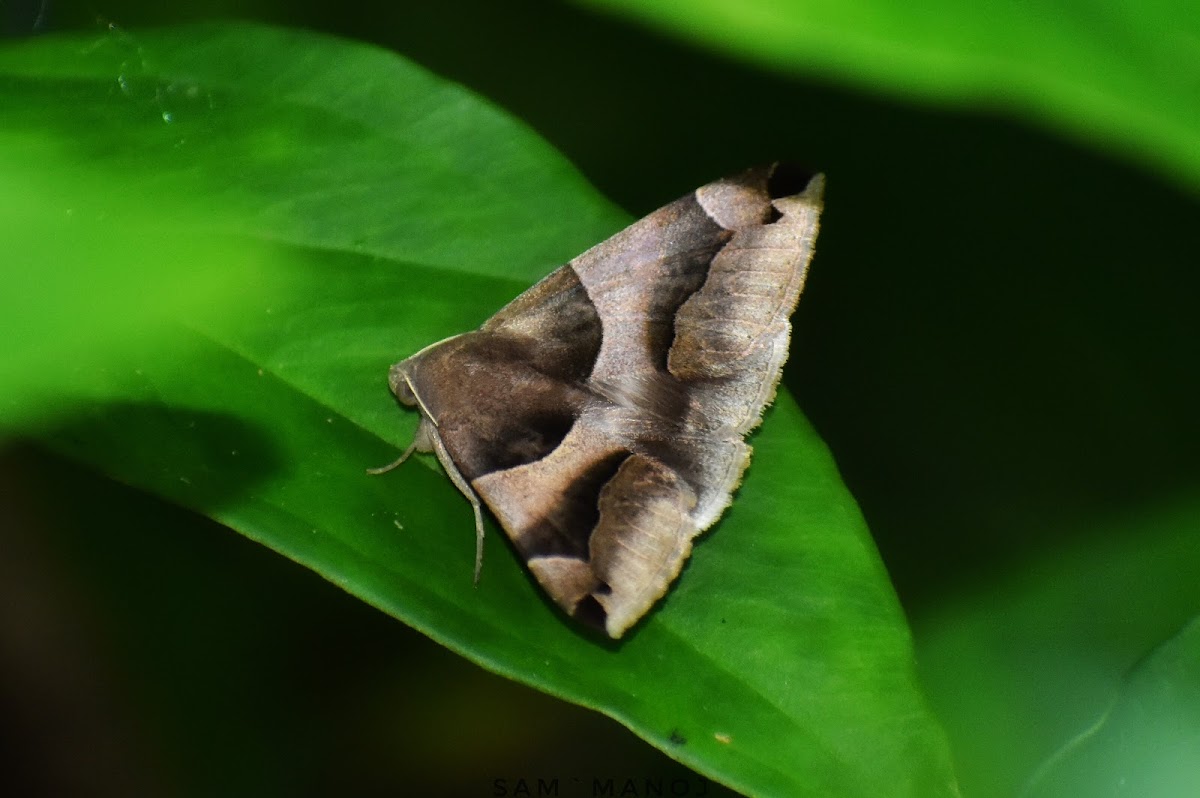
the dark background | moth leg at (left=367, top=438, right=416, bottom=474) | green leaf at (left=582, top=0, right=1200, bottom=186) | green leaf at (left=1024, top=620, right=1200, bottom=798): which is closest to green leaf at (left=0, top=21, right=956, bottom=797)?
moth leg at (left=367, top=438, right=416, bottom=474)

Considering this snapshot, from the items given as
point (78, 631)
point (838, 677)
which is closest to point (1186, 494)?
point (838, 677)

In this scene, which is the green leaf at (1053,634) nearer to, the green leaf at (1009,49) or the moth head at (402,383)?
the moth head at (402,383)

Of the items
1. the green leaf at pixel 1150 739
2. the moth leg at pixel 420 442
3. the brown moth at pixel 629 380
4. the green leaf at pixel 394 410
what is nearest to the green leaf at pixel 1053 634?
the green leaf at pixel 1150 739

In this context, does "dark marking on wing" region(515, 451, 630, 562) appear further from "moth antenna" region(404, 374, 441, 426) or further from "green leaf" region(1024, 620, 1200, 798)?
"green leaf" region(1024, 620, 1200, 798)

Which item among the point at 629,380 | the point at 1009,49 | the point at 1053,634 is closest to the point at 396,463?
the point at 629,380

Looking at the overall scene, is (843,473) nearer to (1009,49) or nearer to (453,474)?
(453,474)

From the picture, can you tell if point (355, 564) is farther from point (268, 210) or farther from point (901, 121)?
point (901, 121)

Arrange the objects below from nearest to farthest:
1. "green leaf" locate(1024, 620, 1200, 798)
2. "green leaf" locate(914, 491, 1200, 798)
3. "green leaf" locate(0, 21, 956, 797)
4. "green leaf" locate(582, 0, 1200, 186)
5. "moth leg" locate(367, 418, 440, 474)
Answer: "green leaf" locate(582, 0, 1200, 186)
"green leaf" locate(0, 21, 956, 797)
"green leaf" locate(1024, 620, 1200, 798)
"moth leg" locate(367, 418, 440, 474)
"green leaf" locate(914, 491, 1200, 798)
